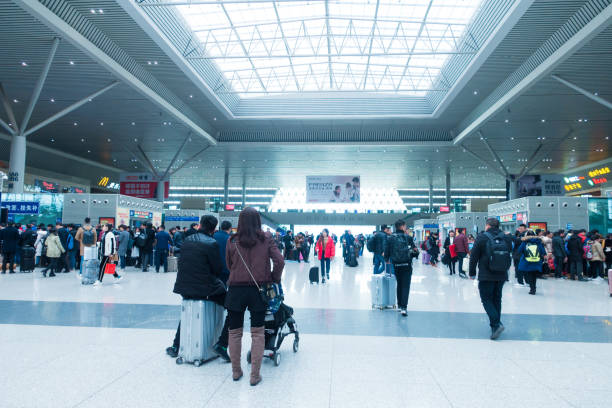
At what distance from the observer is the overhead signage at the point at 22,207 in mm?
19672

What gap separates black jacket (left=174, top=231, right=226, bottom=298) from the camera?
176 inches

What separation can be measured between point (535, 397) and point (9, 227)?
47.6ft

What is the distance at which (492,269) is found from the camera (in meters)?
5.93

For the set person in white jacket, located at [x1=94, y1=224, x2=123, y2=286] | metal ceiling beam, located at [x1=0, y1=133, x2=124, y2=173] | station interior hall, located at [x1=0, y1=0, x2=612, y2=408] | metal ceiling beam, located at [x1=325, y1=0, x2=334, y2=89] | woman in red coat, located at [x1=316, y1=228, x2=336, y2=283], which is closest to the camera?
station interior hall, located at [x1=0, y1=0, x2=612, y2=408]

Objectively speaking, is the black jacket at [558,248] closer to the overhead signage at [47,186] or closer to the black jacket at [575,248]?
the black jacket at [575,248]

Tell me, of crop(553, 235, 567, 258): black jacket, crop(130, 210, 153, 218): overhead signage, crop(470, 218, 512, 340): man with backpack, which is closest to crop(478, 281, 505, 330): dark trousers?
crop(470, 218, 512, 340): man with backpack

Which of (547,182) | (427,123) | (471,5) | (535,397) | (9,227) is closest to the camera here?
(535,397)

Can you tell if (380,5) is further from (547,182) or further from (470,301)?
(547,182)

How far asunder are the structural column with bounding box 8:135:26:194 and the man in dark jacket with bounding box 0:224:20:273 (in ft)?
25.5

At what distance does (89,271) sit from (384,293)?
24.3 ft

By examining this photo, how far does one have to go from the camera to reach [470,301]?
30.0 ft

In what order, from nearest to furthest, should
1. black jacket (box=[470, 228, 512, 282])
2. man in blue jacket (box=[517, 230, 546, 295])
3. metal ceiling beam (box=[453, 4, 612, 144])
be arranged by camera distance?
black jacket (box=[470, 228, 512, 282]), man in blue jacket (box=[517, 230, 546, 295]), metal ceiling beam (box=[453, 4, 612, 144])

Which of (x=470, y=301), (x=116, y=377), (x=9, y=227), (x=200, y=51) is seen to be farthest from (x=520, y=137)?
(x=116, y=377)

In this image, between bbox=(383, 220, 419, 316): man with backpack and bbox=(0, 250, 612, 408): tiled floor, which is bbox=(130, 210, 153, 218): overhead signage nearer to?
bbox=(0, 250, 612, 408): tiled floor
